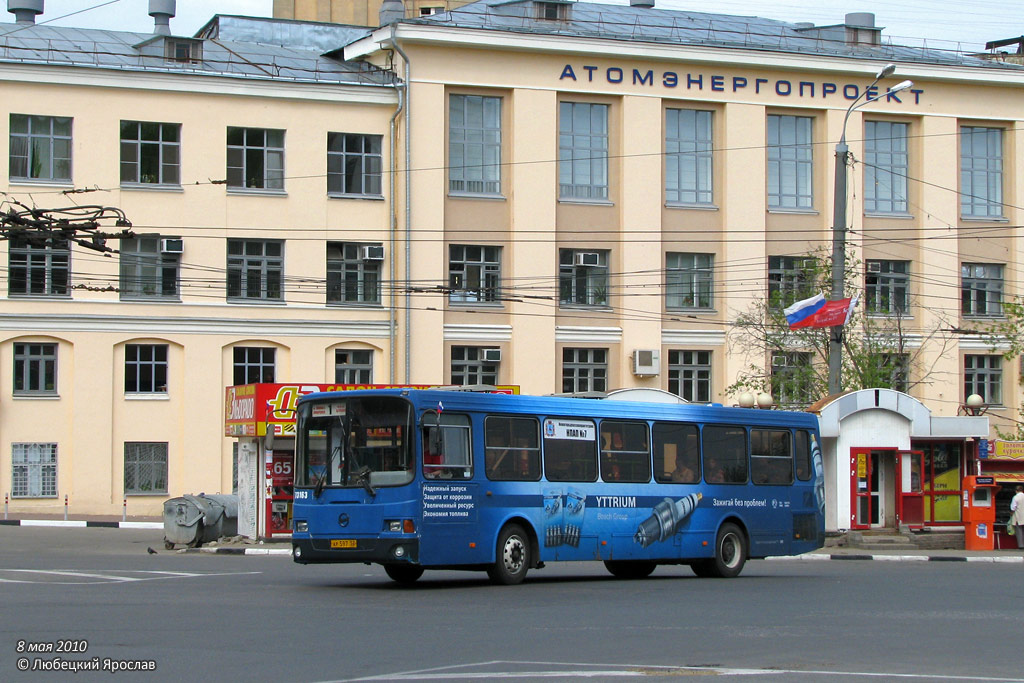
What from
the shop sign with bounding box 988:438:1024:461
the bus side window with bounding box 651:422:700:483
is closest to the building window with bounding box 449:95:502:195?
the shop sign with bounding box 988:438:1024:461

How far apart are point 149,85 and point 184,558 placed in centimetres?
1972

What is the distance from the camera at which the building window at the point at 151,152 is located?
41.2 m

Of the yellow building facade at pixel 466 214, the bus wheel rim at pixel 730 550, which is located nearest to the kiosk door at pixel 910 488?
the yellow building facade at pixel 466 214

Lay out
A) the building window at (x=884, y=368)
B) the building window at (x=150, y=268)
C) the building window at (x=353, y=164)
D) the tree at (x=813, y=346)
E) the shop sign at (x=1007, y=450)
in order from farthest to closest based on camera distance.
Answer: the building window at (x=353, y=164), the building window at (x=150, y=268), the tree at (x=813, y=346), the building window at (x=884, y=368), the shop sign at (x=1007, y=450)

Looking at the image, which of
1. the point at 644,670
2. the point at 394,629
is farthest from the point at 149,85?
the point at 644,670

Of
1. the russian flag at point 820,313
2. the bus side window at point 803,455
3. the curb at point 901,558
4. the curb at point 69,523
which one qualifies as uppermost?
the russian flag at point 820,313

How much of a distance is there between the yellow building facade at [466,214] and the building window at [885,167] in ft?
0.27

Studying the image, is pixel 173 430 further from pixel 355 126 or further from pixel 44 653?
pixel 44 653

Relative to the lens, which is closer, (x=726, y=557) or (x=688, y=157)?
(x=726, y=557)

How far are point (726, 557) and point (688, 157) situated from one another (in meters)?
26.5

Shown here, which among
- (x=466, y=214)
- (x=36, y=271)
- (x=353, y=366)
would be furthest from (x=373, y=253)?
(x=36, y=271)

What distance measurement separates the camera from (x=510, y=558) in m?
18.8

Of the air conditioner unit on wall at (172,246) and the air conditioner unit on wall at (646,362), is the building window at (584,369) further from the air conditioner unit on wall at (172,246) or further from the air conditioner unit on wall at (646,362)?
the air conditioner unit on wall at (172,246)

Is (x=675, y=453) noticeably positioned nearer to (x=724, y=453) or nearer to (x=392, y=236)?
(x=724, y=453)
